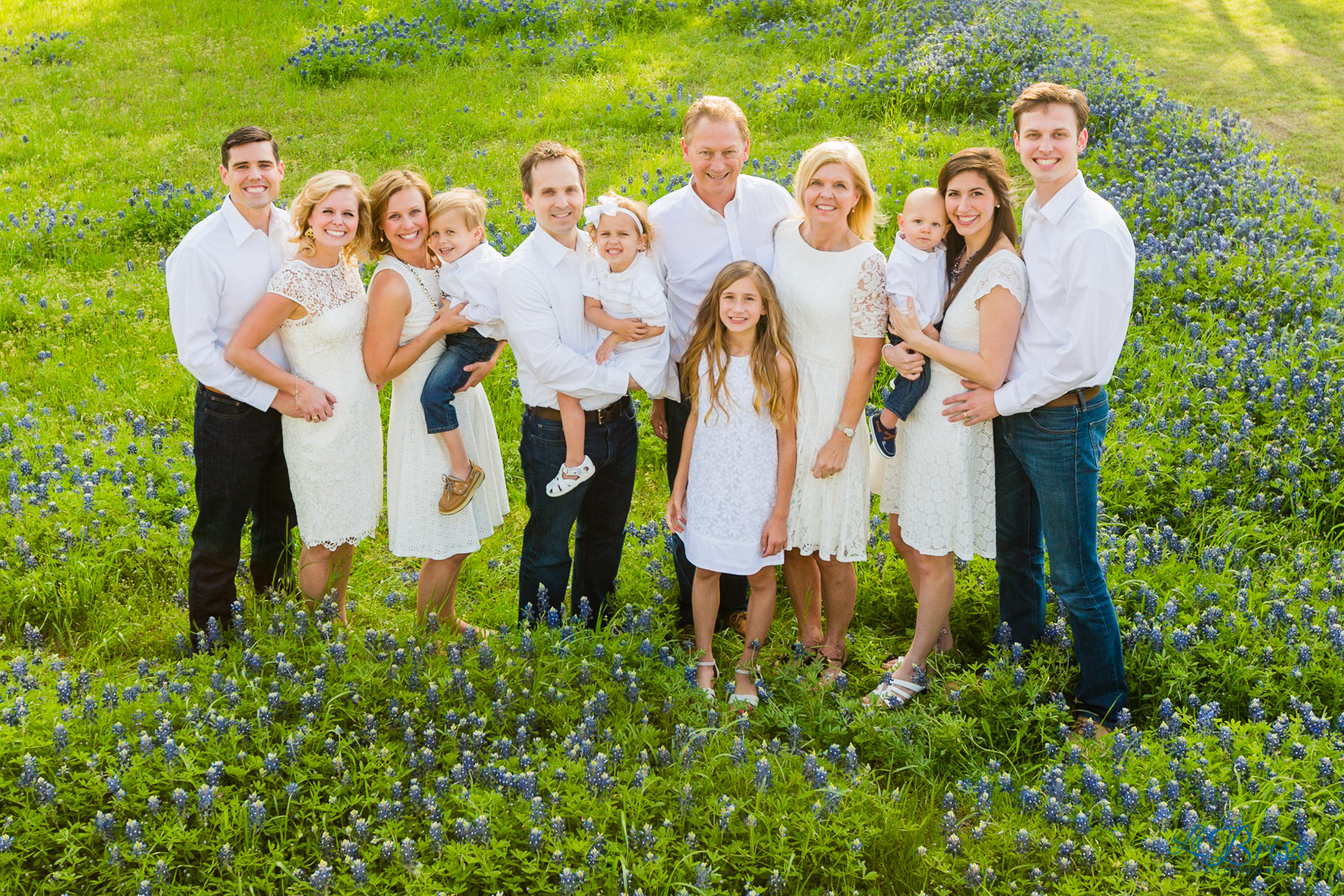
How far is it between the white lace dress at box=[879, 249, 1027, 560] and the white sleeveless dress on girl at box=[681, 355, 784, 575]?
59cm

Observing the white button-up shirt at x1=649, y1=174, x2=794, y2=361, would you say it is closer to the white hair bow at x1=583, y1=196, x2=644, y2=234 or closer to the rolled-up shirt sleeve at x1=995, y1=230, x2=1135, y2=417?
the white hair bow at x1=583, y1=196, x2=644, y2=234

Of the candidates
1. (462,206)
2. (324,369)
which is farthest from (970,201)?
(324,369)

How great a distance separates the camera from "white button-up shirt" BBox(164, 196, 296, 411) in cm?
435

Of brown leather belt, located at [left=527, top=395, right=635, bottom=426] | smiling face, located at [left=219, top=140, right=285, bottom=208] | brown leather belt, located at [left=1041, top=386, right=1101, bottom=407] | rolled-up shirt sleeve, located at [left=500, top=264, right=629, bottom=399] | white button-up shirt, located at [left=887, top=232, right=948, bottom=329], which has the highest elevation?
smiling face, located at [left=219, top=140, right=285, bottom=208]

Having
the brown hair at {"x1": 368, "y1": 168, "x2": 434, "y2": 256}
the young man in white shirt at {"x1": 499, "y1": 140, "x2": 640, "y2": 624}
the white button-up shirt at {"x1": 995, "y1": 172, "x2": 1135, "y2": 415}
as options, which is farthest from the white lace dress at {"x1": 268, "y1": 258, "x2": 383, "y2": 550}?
the white button-up shirt at {"x1": 995, "y1": 172, "x2": 1135, "y2": 415}

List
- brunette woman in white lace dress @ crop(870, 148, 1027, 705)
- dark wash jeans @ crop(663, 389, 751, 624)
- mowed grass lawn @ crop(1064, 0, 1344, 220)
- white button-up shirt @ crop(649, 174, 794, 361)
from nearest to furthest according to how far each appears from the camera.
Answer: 1. brunette woman in white lace dress @ crop(870, 148, 1027, 705)
2. white button-up shirt @ crop(649, 174, 794, 361)
3. dark wash jeans @ crop(663, 389, 751, 624)
4. mowed grass lawn @ crop(1064, 0, 1344, 220)

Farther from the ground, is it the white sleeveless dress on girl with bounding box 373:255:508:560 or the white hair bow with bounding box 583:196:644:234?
the white hair bow with bounding box 583:196:644:234

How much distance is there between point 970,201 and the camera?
423cm

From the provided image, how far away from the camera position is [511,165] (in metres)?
9.82

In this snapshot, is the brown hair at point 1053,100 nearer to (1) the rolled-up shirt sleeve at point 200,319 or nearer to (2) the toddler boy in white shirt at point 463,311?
(2) the toddler boy in white shirt at point 463,311

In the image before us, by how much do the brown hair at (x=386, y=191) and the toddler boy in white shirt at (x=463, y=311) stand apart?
88mm

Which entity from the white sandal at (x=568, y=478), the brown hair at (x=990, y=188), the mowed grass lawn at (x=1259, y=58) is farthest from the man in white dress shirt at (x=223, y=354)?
the mowed grass lawn at (x=1259, y=58)

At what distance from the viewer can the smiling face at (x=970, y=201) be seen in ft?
13.8

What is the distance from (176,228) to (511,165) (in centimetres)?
293
